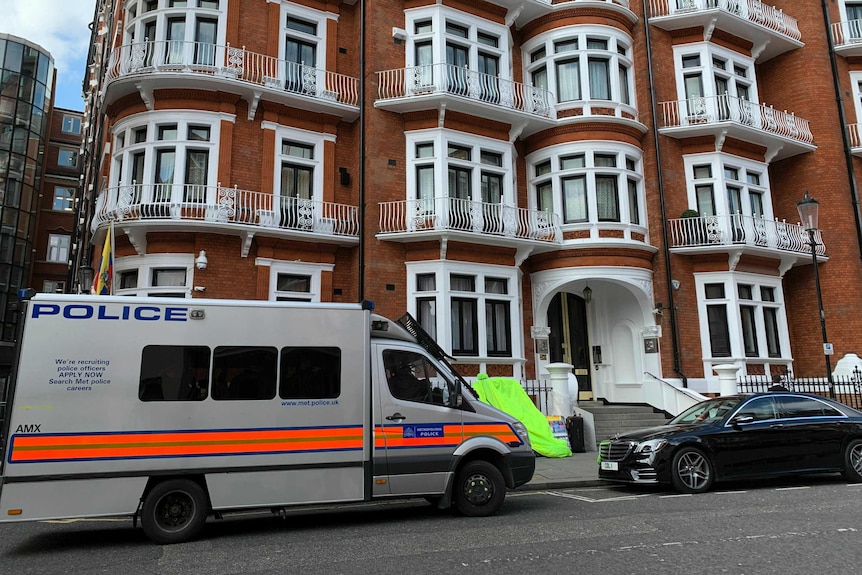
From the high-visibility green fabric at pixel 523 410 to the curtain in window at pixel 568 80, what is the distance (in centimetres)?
934

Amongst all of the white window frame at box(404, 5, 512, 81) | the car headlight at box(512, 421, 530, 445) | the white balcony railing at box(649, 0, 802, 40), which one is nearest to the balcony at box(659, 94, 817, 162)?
the white balcony railing at box(649, 0, 802, 40)

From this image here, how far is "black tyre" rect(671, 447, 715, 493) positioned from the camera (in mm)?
9609

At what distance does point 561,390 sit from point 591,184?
6.42m

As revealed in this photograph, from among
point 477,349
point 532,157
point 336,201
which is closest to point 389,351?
point 477,349

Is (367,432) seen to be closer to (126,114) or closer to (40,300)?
(40,300)

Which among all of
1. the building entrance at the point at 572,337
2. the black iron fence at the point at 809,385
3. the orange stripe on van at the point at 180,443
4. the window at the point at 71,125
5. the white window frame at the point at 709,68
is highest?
the window at the point at 71,125

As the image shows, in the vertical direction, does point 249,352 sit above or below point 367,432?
above

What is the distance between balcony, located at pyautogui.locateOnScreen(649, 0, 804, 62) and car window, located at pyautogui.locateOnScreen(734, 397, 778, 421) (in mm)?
14065

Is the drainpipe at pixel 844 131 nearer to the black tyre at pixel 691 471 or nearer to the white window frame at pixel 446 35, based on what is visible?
the white window frame at pixel 446 35

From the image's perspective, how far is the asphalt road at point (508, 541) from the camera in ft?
18.7

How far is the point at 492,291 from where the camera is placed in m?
17.0

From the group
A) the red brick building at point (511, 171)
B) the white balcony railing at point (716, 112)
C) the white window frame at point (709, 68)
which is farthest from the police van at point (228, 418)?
the white window frame at point (709, 68)

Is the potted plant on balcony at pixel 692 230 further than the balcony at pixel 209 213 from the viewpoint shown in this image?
Yes

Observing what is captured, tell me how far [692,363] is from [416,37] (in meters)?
12.3
